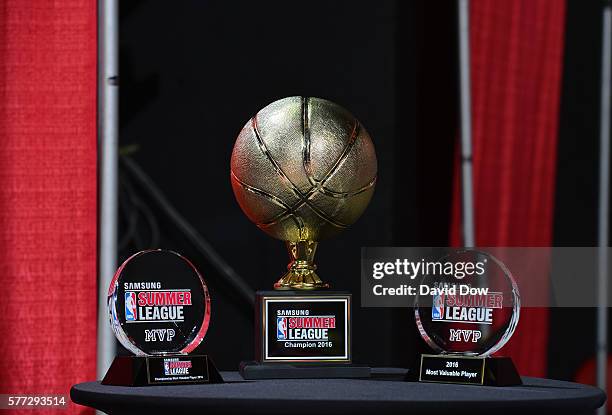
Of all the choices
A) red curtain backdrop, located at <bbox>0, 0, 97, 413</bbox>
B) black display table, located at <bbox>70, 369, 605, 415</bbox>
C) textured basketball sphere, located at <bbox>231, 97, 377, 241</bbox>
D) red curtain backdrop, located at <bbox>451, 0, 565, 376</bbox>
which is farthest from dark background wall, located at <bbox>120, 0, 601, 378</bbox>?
black display table, located at <bbox>70, 369, 605, 415</bbox>

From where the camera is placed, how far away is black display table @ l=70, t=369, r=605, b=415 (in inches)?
57.3

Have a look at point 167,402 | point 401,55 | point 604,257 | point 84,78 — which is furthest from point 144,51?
point 167,402

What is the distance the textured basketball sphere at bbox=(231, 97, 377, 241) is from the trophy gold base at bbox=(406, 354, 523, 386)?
12.9 inches

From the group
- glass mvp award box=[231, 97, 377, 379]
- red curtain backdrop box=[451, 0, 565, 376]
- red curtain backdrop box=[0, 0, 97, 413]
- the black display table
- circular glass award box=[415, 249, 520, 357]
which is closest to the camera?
the black display table

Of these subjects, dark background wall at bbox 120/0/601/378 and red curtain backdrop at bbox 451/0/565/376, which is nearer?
red curtain backdrop at bbox 451/0/565/376

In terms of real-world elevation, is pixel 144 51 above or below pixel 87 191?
above

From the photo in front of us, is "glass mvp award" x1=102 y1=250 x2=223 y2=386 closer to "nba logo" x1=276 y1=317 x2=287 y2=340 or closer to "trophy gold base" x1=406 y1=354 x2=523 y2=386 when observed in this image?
"nba logo" x1=276 y1=317 x2=287 y2=340

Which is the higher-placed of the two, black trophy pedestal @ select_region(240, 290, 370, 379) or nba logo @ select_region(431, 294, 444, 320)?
nba logo @ select_region(431, 294, 444, 320)

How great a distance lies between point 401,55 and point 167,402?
2.20 metres

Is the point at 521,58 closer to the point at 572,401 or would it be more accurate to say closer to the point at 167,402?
the point at 572,401

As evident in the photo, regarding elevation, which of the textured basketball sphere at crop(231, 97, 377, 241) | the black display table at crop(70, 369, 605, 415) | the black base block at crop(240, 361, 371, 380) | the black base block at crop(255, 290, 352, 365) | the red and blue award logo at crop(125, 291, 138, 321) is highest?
the textured basketball sphere at crop(231, 97, 377, 241)

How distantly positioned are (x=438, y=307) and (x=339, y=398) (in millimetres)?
424

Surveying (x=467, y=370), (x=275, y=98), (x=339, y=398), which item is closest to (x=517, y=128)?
(x=275, y=98)

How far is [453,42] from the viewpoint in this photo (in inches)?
134
